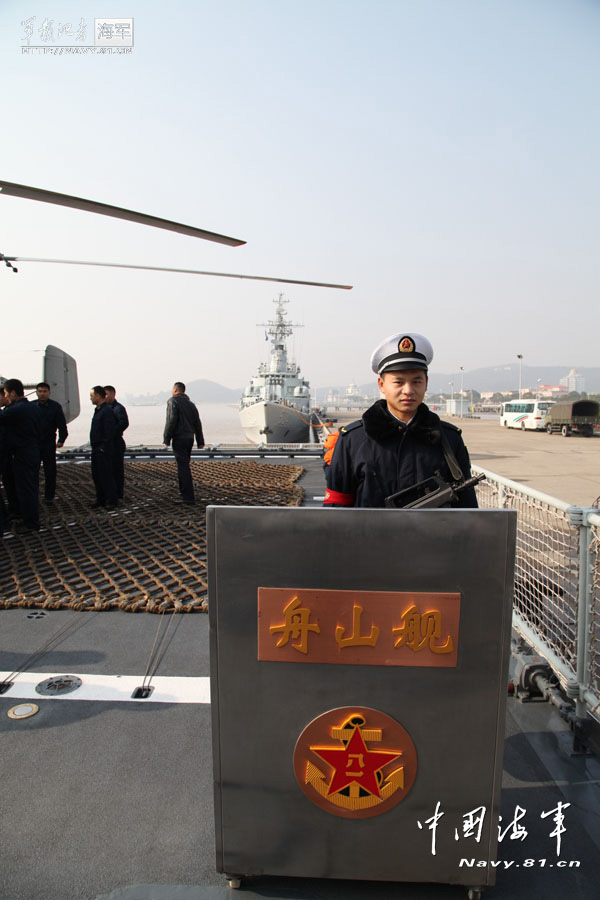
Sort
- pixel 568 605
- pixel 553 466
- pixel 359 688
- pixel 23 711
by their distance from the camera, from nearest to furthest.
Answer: pixel 359 688 → pixel 23 711 → pixel 568 605 → pixel 553 466

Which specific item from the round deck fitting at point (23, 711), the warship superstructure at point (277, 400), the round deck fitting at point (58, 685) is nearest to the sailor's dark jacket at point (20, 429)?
the round deck fitting at point (58, 685)

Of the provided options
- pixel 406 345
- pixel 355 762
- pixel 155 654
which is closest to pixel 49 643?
pixel 155 654

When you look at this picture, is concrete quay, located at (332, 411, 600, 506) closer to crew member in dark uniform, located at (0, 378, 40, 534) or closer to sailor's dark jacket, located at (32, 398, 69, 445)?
crew member in dark uniform, located at (0, 378, 40, 534)

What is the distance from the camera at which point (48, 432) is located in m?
6.67

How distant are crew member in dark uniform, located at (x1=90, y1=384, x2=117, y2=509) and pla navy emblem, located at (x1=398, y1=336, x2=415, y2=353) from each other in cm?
472

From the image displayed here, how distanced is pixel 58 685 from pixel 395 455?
1950mm

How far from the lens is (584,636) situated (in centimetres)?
207

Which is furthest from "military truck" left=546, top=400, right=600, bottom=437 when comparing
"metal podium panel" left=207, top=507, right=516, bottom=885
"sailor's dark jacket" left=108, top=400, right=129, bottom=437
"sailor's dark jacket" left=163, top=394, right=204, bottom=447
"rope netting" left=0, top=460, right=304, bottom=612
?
"metal podium panel" left=207, top=507, right=516, bottom=885

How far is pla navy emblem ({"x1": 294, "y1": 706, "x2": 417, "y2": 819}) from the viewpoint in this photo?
1.29 m

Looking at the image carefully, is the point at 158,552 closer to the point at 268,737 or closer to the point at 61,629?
the point at 61,629

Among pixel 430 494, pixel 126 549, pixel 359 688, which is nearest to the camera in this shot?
pixel 359 688

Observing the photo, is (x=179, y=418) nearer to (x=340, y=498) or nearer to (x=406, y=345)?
(x=340, y=498)

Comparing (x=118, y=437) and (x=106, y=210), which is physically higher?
(x=106, y=210)

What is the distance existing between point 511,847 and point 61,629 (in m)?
2.55
